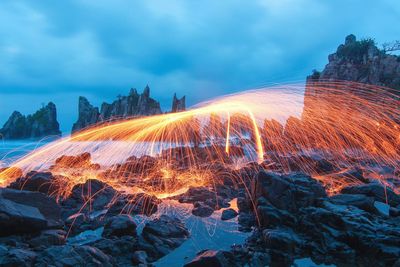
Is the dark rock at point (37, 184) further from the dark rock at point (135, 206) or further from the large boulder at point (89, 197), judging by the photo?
the dark rock at point (135, 206)

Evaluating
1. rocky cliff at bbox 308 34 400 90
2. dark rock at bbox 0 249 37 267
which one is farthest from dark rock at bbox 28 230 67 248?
rocky cliff at bbox 308 34 400 90

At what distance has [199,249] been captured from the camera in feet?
36.9

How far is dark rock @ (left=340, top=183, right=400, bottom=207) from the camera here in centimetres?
1541

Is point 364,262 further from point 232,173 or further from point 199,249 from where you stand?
point 232,173

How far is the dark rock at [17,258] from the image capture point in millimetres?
7644

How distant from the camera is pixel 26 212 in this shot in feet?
36.9

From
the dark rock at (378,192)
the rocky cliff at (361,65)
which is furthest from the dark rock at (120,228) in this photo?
the rocky cliff at (361,65)

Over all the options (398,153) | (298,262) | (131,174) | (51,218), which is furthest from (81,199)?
(398,153)

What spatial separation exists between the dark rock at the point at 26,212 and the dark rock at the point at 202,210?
632 centimetres

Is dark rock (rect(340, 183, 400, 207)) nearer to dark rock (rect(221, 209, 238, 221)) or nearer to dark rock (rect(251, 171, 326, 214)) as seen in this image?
dark rock (rect(251, 171, 326, 214))

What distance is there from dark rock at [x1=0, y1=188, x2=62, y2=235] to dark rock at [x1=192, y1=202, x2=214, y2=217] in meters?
6.32

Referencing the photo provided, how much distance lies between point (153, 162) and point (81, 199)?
10342 millimetres

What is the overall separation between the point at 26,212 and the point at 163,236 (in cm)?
522

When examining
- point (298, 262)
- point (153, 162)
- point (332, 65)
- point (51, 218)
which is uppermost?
point (332, 65)
